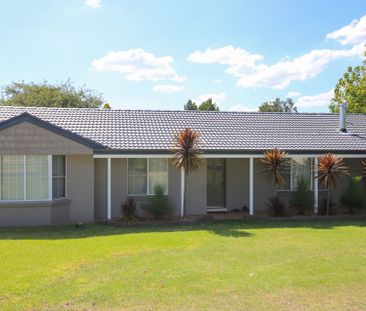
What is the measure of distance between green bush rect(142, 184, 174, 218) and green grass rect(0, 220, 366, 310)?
201 centimetres

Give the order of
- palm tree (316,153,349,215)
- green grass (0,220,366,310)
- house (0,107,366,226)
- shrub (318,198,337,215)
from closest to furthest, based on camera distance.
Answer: green grass (0,220,366,310) < house (0,107,366,226) < palm tree (316,153,349,215) < shrub (318,198,337,215)

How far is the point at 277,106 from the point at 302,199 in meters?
73.3

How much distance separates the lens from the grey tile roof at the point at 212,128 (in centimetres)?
1659

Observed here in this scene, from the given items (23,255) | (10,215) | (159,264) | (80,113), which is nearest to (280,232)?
(159,264)

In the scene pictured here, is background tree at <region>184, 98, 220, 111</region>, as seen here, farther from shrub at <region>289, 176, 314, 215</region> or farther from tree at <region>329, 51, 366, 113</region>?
shrub at <region>289, 176, 314, 215</region>

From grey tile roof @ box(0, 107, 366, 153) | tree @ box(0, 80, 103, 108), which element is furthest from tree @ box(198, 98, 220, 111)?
grey tile roof @ box(0, 107, 366, 153)

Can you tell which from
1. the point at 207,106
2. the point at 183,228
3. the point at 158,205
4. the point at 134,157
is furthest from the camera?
the point at 207,106

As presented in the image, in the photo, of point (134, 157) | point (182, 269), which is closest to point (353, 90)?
point (134, 157)

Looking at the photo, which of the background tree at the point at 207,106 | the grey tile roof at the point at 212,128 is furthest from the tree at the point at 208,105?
the grey tile roof at the point at 212,128

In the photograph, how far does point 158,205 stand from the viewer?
15891 mm

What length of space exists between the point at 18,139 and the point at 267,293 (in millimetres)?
10130

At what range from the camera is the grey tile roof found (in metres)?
16.6

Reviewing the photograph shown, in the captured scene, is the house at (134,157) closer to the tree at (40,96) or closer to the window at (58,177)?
the window at (58,177)

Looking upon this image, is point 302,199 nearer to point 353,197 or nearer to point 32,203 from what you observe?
point 353,197
